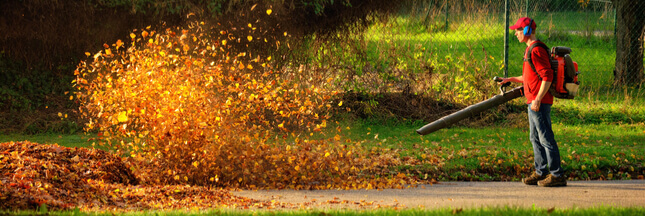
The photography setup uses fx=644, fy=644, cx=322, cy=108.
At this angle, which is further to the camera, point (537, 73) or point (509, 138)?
point (509, 138)

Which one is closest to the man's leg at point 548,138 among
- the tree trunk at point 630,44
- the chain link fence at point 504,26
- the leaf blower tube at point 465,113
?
the leaf blower tube at point 465,113

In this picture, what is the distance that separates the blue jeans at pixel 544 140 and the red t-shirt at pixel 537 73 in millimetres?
109

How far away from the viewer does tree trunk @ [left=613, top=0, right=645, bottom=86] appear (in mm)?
12688

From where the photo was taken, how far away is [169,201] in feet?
18.7

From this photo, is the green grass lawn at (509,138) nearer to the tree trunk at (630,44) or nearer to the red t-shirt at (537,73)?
the tree trunk at (630,44)

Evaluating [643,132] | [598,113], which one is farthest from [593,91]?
[643,132]

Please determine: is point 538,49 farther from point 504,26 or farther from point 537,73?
point 504,26

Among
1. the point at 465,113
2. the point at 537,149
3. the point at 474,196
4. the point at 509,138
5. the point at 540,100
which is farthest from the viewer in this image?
the point at 509,138

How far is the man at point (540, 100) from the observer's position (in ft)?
20.1

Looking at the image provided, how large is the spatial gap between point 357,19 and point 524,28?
194 inches

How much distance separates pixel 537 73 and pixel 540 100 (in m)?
0.27

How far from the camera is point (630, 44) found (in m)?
12.7

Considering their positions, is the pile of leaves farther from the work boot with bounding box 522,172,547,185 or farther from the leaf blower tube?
the work boot with bounding box 522,172,547,185

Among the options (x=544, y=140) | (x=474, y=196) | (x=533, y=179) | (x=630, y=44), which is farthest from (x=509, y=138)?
(x=630, y=44)
